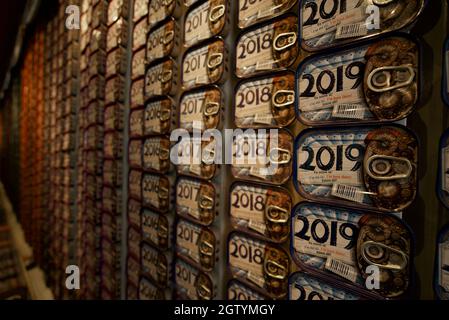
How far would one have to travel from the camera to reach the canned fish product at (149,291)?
5.46ft

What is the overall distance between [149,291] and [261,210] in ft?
3.50

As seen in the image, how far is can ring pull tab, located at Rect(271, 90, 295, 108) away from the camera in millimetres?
981

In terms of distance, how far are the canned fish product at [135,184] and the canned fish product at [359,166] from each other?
1.20 meters

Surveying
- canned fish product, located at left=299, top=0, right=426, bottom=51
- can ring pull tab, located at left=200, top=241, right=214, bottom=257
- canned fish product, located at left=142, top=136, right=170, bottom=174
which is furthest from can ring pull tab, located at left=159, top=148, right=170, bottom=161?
canned fish product, located at left=299, top=0, right=426, bottom=51

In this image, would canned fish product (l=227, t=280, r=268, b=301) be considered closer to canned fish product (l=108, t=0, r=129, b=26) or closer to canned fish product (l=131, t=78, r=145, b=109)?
canned fish product (l=131, t=78, r=145, b=109)

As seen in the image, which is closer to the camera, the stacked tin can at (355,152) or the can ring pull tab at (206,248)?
the stacked tin can at (355,152)

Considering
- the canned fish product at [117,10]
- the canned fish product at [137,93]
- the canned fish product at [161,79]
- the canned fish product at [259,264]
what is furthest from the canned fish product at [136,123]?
the canned fish product at [259,264]

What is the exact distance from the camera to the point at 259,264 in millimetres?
1121

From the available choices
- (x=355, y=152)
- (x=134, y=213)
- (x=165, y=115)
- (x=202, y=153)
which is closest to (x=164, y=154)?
(x=165, y=115)

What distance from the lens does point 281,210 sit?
1.02m

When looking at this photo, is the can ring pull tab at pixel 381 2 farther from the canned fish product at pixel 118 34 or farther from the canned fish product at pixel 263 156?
the canned fish product at pixel 118 34

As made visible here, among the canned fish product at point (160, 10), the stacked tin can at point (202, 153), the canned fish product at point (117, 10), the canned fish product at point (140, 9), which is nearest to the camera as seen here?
the stacked tin can at point (202, 153)
